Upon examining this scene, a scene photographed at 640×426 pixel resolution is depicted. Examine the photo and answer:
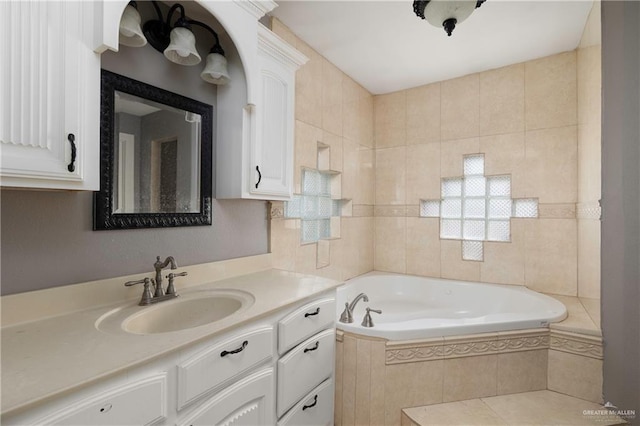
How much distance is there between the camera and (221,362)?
1.05m

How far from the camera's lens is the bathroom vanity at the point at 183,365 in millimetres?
719

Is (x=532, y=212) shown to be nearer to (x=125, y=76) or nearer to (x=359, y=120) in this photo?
(x=359, y=120)

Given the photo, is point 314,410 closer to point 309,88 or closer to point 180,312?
point 180,312

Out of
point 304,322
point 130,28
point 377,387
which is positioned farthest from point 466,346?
point 130,28

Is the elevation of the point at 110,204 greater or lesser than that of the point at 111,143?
lesser

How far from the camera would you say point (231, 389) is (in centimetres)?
109

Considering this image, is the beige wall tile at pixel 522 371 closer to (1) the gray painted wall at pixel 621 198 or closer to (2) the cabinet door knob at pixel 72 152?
(1) the gray painted wall at pixel 621 198

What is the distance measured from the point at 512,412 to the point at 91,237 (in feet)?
7.75

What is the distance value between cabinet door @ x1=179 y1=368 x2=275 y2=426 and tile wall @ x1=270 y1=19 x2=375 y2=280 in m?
0.98

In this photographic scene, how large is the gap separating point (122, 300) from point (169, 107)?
930 millimetres

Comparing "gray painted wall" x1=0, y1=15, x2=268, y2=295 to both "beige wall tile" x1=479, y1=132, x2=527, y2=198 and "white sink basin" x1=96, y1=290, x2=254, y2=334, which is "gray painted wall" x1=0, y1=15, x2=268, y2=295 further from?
"beige wall tile" x1=479, y1=132, x2=527, y2=198

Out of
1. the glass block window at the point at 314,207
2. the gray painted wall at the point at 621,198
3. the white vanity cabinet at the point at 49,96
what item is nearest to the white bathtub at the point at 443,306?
the gray painted wall at the point at 621,198

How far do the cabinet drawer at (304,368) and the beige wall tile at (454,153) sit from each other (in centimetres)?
218

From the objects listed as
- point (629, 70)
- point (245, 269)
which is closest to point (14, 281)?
point (245, 269)
